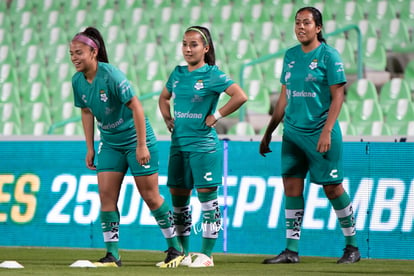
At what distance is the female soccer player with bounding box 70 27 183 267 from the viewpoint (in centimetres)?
671

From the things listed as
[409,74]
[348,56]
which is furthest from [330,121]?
[348,56]

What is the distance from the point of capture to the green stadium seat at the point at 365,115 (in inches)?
436

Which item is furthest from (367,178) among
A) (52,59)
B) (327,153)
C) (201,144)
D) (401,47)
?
(52,59)

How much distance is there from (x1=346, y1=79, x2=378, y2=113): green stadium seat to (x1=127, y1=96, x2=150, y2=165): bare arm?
17.3 ft

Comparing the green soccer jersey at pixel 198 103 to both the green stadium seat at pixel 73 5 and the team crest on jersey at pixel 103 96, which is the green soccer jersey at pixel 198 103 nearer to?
the team crest on jersey at pixel 103 96

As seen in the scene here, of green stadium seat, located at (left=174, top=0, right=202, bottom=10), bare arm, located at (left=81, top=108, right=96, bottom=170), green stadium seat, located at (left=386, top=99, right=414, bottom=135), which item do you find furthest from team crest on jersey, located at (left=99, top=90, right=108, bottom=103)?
green stadium seat, located at (left=174, top=0, right=202, bottom=10)

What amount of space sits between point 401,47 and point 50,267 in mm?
7129

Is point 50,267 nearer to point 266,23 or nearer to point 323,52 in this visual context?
point 323,52

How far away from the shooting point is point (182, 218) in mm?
7172

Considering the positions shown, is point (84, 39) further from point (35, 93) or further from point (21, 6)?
point (21, 6)

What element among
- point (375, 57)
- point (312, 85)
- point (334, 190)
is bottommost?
point (334, 190)

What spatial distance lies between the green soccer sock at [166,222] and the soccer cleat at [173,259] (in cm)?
4

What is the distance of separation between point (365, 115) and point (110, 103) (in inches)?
200

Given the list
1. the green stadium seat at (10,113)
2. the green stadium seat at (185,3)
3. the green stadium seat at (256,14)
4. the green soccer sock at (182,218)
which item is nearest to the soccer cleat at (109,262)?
the green soccer sock at (182,218)
